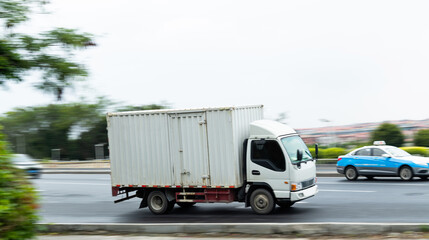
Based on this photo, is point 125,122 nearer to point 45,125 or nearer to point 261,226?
point 261,226

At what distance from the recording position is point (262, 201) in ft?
42.8

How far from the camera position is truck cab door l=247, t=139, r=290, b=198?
12805 mm

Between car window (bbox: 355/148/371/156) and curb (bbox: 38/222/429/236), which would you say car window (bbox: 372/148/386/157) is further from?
curb (bbox: 38/222/429/236)

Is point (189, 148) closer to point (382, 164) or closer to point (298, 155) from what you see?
point (298, 155)

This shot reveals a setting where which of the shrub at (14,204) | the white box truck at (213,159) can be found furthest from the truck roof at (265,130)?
the shrub at (14,204)

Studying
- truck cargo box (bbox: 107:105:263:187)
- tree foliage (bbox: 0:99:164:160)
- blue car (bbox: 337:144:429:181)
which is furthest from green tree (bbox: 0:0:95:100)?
tree foliage (bbox: 0:99:164:160)

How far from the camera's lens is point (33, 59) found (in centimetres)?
1169

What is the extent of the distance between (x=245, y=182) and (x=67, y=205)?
7318 millimetres

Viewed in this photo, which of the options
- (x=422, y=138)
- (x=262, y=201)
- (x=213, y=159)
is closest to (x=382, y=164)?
(x=262, y=201)

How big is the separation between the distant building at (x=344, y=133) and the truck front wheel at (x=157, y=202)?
18691 mm

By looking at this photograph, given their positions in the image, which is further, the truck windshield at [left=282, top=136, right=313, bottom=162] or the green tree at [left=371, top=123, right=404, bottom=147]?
the green tree at [left=371, top=123, right=404, bottom=147]

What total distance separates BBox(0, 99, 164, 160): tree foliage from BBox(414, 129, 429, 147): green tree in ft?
85.7

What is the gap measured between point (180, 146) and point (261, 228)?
3.80 m

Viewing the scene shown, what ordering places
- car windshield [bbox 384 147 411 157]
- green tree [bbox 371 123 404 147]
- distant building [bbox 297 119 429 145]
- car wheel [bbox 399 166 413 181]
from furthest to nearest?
1. distant building [bbox 297 119 429 145]
2. green tree [bbox 371 123 404 147]
3. car windshield [bbox 384 147 411 157]
4. car wheel [bbox 399 166 413 181]
